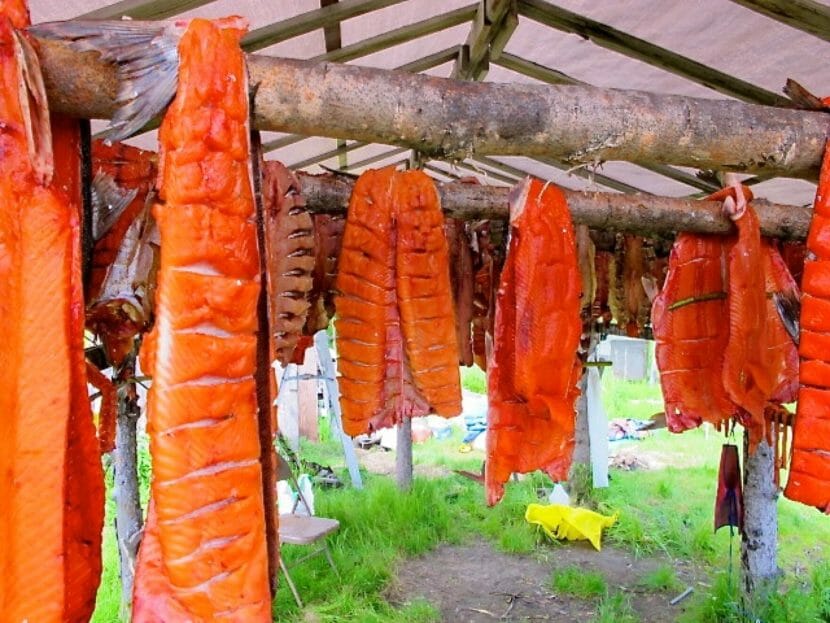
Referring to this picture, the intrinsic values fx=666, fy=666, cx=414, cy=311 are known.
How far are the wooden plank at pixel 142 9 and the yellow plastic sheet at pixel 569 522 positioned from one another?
703 centimetres

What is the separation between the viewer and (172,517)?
1278 mm

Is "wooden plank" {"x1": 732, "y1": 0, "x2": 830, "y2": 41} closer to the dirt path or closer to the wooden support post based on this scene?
the dirt path

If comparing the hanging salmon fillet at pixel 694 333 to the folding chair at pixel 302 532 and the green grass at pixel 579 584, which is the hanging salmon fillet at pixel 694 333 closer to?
the folding chair at pixel 302 532

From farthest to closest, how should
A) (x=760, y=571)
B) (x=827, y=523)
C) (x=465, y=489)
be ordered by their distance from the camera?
(x=465, y=489) → (x=827, y=523) → (x=760, y=571)

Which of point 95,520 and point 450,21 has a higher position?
point 450,21

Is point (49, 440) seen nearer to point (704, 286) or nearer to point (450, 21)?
point (704, 286)

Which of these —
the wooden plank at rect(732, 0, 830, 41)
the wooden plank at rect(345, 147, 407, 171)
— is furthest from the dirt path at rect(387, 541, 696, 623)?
the wooden plank at rect(732, 0, 830, 41)

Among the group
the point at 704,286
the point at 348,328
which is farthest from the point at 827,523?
the point at 348,328

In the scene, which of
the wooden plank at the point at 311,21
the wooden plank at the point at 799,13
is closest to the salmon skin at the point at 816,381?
the wooden plank at the point at 799,13

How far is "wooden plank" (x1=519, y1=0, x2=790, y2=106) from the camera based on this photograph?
3.85 metres

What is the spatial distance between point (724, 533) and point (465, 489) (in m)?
3.59

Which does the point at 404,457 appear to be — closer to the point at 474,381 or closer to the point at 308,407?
the point at 308,407

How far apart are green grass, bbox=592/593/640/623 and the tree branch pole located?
198 inches

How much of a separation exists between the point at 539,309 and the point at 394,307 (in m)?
0.54
